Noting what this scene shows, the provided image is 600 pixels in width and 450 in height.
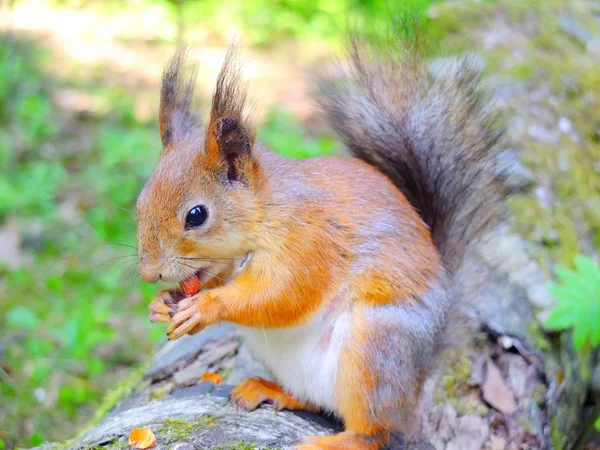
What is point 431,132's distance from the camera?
1.76m

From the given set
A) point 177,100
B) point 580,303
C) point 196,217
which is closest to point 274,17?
point 177,100

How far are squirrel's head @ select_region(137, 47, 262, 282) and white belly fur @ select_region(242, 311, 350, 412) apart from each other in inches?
8.1

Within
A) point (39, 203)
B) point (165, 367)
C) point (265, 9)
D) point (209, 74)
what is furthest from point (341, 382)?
point (265, 9)

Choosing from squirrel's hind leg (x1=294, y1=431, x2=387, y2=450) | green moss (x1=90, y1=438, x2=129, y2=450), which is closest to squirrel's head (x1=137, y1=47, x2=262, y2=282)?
green moss (x1=90, y1=438, x2=129, y2=450)

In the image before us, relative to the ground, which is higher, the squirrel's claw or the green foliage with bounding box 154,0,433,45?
the green foliage with bounding box 154,0,433,45

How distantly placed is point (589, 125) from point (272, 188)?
4.69ft

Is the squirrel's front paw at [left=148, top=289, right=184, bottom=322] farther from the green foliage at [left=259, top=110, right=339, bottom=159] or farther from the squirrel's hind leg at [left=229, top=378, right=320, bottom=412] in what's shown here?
the green foliage at [left=259, top=110, right=339, bottom=159]

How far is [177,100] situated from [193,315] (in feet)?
1.85

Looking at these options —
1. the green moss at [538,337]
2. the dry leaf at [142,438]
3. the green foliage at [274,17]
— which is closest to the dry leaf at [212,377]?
the dry leaf at [142,438]

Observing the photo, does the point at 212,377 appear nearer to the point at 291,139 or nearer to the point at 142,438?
the point at 142,438

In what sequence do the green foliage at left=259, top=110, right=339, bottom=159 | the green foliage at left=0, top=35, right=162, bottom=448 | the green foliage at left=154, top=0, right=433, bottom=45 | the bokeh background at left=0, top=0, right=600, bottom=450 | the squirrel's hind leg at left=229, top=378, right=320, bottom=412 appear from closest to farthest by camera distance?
1. the squirrel's hind leg at left=229, top=378, right=320, bottom=412
2. the bokeh background at left=0, top=0, right=600, bottom=450
3. the green foliage at left=0, top=35, right=162, bottom=448
4. the green foliage at left=259, top=110, right=339, bottom=159
5. the green foliage at left=154, top=0, right=433, bottom=45

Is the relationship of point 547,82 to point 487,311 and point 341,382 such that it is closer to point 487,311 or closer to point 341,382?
point 487,311

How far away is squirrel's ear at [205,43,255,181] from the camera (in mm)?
1461

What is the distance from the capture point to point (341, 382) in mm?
1525
